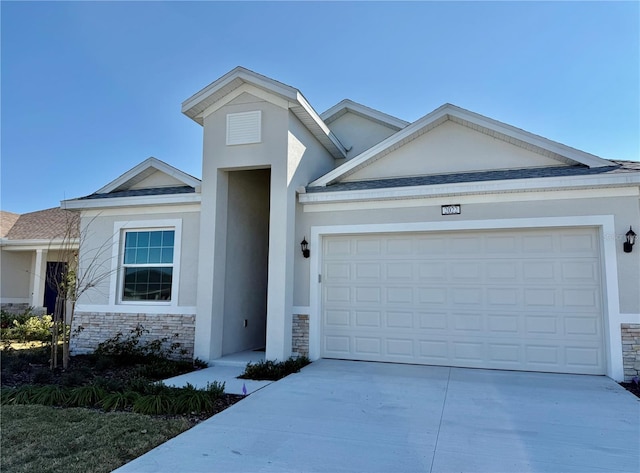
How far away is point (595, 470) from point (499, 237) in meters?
4.89

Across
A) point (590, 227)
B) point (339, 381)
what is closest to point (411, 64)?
point (590, 227)

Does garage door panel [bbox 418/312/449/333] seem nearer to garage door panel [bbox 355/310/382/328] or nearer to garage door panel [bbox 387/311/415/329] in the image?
garage door panel [bbox 387/311/415/329]

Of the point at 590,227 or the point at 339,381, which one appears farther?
the point at 590,227

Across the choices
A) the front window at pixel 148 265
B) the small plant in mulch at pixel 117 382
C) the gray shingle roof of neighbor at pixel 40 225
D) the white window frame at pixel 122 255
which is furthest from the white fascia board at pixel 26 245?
the front window at pixel 148 265

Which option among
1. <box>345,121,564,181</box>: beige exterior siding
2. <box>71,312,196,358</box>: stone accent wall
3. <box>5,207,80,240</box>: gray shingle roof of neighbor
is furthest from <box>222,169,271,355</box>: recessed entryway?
<box>5,207,80,240</box>: gray shingle roof of neighbor

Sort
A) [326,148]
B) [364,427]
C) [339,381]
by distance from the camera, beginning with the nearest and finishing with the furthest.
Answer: [364,427] → [339,381] → [326,148]

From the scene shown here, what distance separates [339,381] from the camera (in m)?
7.14

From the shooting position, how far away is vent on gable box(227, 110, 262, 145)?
9203mm

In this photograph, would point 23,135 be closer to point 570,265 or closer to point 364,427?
point 364,427

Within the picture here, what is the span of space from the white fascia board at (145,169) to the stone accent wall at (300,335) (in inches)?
172

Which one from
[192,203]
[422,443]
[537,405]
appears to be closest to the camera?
[422,443]

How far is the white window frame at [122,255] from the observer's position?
9695mm

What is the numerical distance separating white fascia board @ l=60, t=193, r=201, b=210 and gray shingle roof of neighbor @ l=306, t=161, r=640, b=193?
111 inches

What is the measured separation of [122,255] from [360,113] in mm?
7943
